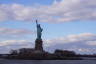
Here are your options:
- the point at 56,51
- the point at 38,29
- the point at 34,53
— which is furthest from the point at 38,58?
the point at 56,51

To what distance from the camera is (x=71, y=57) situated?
602ft

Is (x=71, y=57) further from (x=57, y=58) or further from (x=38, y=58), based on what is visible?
(x=38, y=58)

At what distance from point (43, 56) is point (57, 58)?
10.5 meters

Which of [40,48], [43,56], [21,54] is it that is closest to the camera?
[40,48]

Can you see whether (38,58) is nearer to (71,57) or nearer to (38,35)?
(38,35)

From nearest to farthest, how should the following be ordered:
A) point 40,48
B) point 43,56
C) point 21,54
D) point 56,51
→ 1. point 40,48
2. point 43,56
3. point 21,54
4. point 56,51

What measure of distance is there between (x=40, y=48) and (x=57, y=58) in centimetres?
2121

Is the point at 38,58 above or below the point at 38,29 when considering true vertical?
below

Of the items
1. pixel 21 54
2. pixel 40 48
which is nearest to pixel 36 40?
pixel 40 48

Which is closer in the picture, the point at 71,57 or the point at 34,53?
the point at 34,53

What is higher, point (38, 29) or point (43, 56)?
point (38, 29)

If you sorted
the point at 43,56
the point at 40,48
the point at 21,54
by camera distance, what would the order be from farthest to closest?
the point at 21,54, the point at 43,56, the point at 40,48

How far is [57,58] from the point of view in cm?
17050

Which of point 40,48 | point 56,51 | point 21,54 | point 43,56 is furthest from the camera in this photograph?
point 56,51
